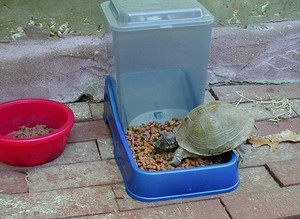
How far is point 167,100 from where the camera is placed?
2.20 m

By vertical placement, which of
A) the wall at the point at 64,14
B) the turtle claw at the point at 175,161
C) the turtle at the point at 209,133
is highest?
the wall at the point at 64,14

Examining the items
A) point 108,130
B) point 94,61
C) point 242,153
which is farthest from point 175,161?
point 94,61

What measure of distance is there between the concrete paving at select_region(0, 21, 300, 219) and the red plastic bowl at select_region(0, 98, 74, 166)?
5 cm

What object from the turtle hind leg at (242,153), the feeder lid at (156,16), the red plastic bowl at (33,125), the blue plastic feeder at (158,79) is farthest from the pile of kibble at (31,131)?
the turtle hind leg at (242,153)

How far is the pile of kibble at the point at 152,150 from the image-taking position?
1.94 metres

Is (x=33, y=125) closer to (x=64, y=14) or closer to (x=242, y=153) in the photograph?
(x=64, y=14)

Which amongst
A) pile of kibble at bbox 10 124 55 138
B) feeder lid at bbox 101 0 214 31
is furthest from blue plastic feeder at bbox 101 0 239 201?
pile of kibble at bbox 10 124 55 138

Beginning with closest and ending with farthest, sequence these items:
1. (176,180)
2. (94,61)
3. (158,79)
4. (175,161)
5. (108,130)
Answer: (176,180) → (175,161) → (158,79) → (108,130) → (94,61)

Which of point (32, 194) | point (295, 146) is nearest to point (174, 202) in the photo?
point (32, 194)

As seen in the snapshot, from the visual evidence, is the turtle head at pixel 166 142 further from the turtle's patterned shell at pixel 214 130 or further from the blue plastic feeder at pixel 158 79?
the blue plastic feeder at pixel 158 79

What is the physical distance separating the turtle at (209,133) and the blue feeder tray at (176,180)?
64mm

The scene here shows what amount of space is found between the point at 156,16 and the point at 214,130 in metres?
0.43

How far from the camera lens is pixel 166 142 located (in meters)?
1.98

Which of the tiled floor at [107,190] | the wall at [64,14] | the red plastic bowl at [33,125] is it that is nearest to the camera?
the tiled floor at [107,190]
